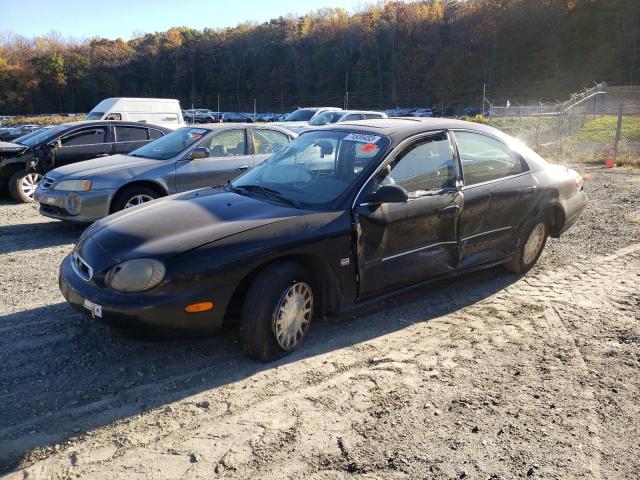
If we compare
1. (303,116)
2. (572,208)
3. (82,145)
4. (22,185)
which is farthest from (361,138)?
(303,116)

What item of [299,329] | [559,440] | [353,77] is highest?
[353,77]

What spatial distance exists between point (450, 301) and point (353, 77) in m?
89.5

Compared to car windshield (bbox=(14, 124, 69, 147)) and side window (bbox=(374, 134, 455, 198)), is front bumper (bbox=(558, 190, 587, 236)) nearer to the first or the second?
side window (bbox=(374, 134, 455, 198))

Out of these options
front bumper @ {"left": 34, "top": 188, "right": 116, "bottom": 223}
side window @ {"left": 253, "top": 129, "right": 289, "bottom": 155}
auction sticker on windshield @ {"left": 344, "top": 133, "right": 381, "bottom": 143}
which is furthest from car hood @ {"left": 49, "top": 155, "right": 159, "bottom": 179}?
auction sticker on windshield @ {"left": 344, "top": 133, "right": 381, "bottom": 143}

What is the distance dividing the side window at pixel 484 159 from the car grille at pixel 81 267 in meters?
3.17

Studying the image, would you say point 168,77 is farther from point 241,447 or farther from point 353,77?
point 241,447

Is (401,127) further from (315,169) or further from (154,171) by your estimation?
(154,171)

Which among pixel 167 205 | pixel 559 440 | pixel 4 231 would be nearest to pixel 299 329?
pixel 167 205

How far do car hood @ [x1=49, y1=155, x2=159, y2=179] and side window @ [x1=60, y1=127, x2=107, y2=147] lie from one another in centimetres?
216

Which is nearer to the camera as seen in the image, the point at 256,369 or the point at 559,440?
the point at 559,440

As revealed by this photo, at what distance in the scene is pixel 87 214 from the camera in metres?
7.12

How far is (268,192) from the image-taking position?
4.41 metres

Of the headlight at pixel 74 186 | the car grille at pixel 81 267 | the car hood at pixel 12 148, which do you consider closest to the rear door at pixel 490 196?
the car grille at pixel 81 267

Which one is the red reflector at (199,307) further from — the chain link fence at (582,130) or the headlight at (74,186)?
the chain link fence at (582,130)
